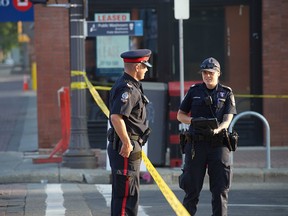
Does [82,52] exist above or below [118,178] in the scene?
above

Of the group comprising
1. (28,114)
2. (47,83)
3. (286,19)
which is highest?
(286,19)

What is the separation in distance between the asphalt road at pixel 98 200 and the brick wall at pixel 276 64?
343cm

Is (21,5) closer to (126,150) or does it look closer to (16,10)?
(16,10)

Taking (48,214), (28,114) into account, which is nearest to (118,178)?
(48,214)

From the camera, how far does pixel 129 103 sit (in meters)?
7.37

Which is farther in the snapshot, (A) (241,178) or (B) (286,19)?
(B) (286,19)

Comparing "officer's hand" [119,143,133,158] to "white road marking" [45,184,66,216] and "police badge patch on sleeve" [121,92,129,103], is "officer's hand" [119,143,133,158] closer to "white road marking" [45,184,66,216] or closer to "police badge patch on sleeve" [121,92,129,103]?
"police badge patch on sleeve" [121,92,129,103]

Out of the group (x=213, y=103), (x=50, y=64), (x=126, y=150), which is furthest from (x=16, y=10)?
(x=126, y=150)

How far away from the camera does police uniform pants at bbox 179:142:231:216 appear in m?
8.12

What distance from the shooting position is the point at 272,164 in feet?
43.5

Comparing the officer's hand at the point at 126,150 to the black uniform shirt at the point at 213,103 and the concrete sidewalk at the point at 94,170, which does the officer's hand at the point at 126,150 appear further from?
the concrete sidewalk at the point at 94,170

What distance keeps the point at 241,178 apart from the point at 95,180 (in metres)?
2.22

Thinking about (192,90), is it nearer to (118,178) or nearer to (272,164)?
(118,178)

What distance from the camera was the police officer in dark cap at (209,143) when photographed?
8.11m
